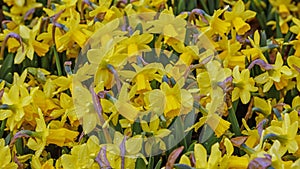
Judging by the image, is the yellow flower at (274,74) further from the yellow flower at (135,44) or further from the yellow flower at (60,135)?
the yellow flower at (60,135)

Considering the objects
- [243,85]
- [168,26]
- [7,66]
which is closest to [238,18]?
[168,26]

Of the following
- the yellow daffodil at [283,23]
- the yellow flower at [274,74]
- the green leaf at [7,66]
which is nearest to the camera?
the yellow flower at [274,74]

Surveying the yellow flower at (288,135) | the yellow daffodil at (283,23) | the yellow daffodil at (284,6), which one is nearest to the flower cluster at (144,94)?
the yellow flower at (288,135)

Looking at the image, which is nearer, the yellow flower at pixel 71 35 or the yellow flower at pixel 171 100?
the yellow flower at pixel 171 100

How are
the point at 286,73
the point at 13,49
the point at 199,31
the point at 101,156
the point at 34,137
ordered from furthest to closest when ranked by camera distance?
the point at 13,49, the point at 199,31, the point at 286,73, the point at 34,137, the point at 101,156

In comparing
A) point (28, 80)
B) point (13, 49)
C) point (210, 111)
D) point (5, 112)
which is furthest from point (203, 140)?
point (13, 49)

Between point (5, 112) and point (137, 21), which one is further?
point (137, 21)

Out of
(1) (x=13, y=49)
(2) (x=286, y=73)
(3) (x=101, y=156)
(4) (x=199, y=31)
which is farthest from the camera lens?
(1) (x=13, y=49)

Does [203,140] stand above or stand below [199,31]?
below

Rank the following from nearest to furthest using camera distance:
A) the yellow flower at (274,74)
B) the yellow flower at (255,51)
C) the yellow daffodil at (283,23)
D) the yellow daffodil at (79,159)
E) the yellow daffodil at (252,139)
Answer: the yellow daffodil at (79,159), the yellow daffodil at (252,139), the yellow flower at (274,74), the yellow flower at (255,51), the yellow daffodil at (283,23)

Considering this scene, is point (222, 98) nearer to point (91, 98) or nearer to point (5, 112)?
point (91, 98)
